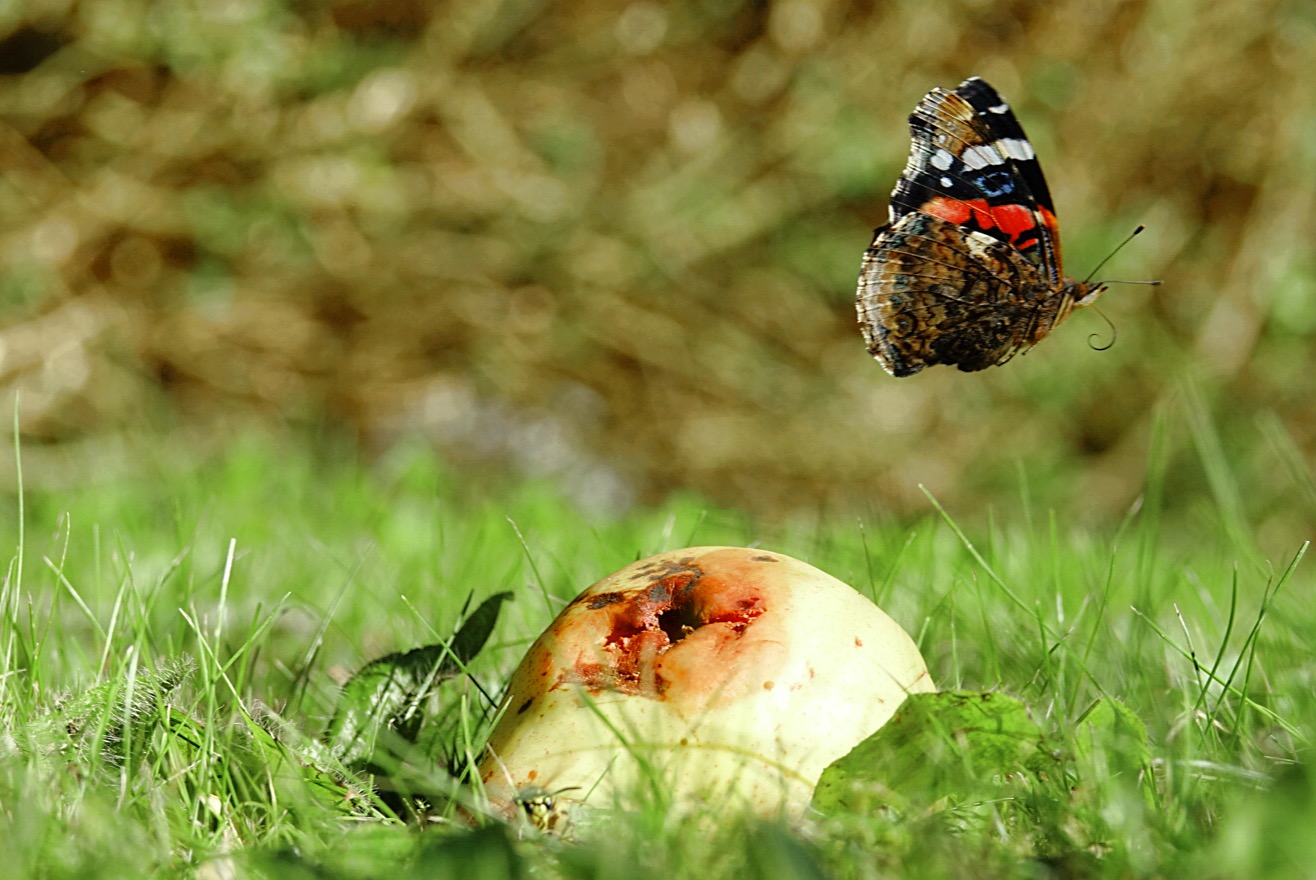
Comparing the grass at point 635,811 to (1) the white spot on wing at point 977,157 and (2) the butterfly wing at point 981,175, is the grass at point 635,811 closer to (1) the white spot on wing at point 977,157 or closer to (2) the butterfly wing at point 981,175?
(2) the butterfly wing at point 981,175

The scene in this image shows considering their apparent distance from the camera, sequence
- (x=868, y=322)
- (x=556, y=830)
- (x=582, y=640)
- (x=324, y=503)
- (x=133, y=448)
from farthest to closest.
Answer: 1. (x=133, y=448)
2. (x=324, y=503)
3. (x=868, y=322)
4. (x=582, y=640)
5. (x=556, y=830)

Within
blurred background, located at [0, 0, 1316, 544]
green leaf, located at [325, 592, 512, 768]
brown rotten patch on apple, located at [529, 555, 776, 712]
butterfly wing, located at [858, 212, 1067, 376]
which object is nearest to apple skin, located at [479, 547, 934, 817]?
brown rotten patch on apple, located at [529, 555, 776, 712]

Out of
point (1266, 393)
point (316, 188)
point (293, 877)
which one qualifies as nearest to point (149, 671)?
point (293, 877)

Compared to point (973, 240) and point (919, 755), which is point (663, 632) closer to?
point (919, 755)

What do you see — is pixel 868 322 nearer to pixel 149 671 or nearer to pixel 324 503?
pixel 149 671

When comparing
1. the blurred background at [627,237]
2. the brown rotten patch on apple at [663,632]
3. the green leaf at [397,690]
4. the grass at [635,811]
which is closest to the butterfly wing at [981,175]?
the grass at [635,811]

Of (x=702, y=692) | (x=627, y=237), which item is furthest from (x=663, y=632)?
(x=627, y=237)
